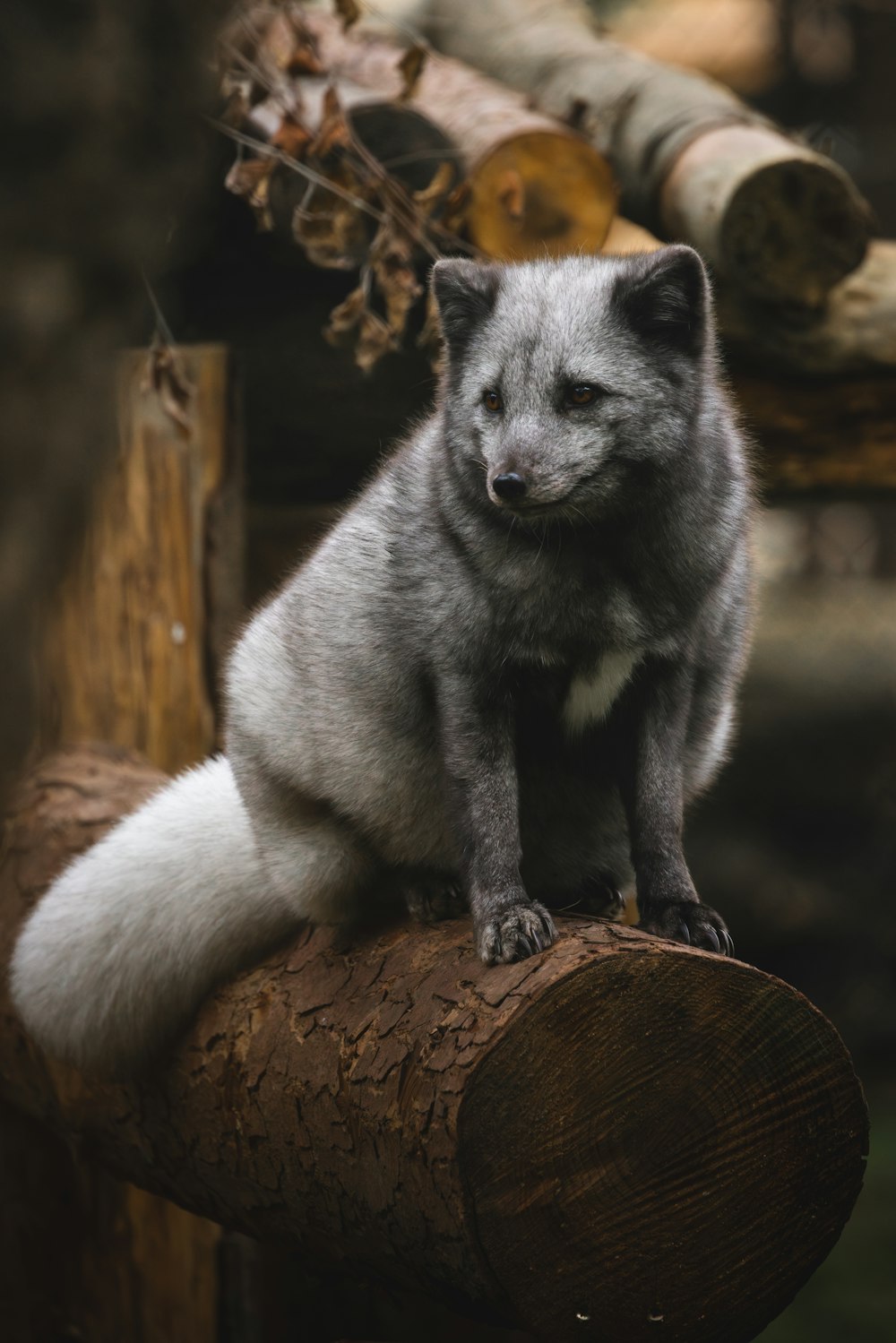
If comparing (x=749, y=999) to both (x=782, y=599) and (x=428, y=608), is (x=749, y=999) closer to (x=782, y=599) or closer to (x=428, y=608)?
(x=428, y=608)

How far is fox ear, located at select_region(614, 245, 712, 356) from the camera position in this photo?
7.79ft

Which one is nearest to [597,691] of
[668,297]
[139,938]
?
[668,297]

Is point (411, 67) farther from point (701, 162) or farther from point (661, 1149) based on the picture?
point (661, 1149)

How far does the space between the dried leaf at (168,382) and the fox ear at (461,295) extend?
1.06 meters

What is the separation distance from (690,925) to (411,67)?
7.88 feet

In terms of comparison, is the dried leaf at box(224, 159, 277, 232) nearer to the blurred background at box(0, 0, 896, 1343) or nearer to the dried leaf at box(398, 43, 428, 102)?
the blurred background at box(0, 0, 896, 1343)

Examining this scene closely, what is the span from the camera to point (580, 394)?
2357 millimetres

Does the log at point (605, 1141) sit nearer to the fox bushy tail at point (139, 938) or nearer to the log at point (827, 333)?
the fox bushy tail at point (139, 938)

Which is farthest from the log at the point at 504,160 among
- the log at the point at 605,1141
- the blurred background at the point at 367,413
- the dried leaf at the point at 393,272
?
the log at the point at 605,1141

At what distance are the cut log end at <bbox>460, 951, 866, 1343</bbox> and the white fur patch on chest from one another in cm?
55

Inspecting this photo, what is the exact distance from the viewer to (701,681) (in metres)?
2.59

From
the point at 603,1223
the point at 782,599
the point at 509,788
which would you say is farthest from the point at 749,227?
the point at 782,599

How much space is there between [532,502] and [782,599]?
4376mm

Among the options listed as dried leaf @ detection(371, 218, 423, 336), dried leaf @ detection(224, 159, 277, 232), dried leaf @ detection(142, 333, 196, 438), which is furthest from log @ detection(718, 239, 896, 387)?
dried leaf @ detection(142, 333, 196, 438)
